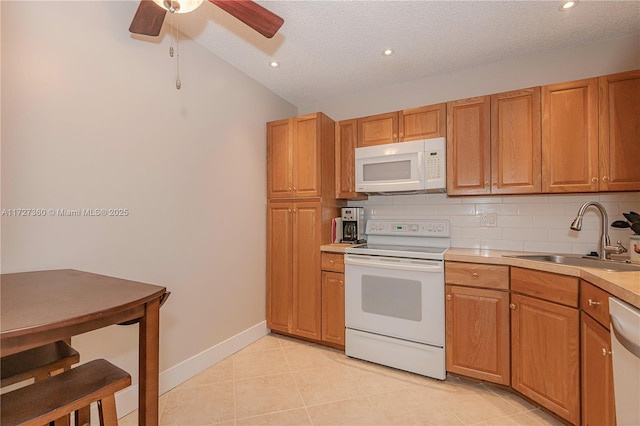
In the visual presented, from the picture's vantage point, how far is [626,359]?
3.51ft

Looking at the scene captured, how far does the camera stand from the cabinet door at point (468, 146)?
2285 mm

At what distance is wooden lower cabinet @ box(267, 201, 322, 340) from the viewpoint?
268 centimetres

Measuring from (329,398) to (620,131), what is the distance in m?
2.63

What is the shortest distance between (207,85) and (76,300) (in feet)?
6.36

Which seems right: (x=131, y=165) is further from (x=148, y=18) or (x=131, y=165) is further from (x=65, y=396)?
(x=65, y=396)

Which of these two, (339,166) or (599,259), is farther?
(339,166)

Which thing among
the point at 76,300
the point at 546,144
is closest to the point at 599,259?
the point at 546,144

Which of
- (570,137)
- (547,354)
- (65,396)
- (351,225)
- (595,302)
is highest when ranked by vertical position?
(570,137)

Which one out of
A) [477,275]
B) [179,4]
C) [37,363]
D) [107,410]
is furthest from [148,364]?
[477,275]

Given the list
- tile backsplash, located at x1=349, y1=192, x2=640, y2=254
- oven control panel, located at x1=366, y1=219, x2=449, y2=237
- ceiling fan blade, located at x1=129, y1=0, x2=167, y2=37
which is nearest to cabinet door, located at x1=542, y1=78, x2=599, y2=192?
tile backsplash, located at x1=349, y1=192, x2=640, y2=254

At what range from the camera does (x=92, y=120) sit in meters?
1.61

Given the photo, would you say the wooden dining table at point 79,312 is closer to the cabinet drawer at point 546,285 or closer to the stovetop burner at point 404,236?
the stovetop burner at point 404,236

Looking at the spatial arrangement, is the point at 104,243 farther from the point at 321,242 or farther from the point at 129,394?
the point at 321,242

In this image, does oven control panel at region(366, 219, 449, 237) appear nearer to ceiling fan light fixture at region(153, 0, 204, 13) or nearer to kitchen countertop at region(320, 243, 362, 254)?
kitchen countertop at region(320, 243, 362, 254)
